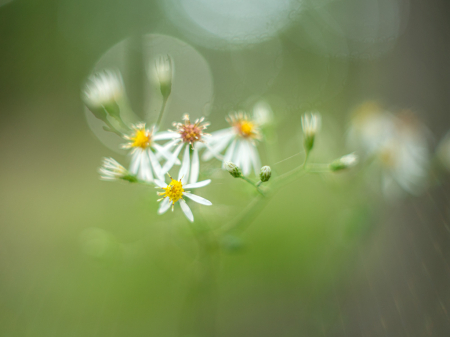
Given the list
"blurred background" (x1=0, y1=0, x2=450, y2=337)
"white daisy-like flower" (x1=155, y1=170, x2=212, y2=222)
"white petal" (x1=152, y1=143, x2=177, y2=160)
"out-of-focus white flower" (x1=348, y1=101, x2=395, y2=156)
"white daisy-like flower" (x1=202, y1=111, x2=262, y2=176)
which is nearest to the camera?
"white daisy-like flower" (x1=155, y1=170, x2=212, y2=222)

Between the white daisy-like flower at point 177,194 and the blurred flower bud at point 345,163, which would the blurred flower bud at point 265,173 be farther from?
the blurred flower bud at point 345,163

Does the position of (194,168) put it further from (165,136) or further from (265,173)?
(265,173)

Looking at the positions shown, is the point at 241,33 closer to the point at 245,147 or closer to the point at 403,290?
the point at 245,147

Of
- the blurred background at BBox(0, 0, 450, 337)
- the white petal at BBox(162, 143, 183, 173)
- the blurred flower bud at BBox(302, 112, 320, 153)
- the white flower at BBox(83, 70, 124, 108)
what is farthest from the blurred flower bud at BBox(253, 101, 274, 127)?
the white flower at BBox(83, 70, 124, 108)

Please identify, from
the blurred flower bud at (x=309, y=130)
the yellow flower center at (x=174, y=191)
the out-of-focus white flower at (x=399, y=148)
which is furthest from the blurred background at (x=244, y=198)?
the blurred flower bud at (x=309, y=130)

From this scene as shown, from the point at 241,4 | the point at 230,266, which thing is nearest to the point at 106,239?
the point at 230,266

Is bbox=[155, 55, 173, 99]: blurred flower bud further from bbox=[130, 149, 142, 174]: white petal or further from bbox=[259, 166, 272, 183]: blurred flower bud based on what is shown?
bbox=[259, 166, 272, 183]: blurred flower bud

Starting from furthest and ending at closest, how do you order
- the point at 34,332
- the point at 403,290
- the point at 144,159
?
1. the point at 34,332
2. the point at 403,290
3. the point at 144,159
